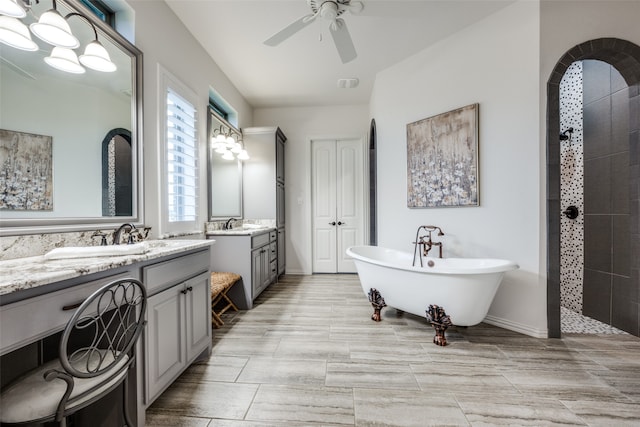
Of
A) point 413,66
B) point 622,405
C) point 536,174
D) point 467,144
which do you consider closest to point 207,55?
point 413,66

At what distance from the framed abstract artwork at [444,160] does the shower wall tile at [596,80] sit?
1137 millimetres

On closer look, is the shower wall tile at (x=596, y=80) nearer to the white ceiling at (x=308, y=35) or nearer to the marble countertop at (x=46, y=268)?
the white ceiling at (x=308, y=35)

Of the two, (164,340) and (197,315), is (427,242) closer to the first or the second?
(197,315)

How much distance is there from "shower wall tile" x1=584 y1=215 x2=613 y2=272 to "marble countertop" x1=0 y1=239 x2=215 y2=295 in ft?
12.0

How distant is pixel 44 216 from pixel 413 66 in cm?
355

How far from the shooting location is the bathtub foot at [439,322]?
2055 millimetres

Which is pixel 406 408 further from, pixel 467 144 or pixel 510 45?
pixel 510 45

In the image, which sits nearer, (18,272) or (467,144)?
(18,272)

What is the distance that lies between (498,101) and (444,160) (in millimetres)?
687

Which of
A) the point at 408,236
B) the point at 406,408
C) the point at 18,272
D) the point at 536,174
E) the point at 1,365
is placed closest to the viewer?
the point at 18,272

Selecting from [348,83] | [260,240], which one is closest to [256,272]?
[260,240]

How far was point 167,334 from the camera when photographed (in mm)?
1451

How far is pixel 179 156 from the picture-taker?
2393mm

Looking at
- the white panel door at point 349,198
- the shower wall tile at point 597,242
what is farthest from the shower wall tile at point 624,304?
the white panel door at point 349,198
